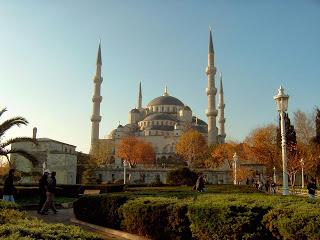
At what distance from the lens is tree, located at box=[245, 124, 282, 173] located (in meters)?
43.4

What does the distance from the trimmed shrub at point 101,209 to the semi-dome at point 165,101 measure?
3249 inches

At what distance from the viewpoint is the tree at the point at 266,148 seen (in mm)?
43381

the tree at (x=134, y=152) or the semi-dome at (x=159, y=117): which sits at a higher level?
the semi-dome at (x=159, y=117)

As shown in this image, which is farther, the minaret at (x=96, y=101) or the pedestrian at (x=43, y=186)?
the minaret at (x=96, y=101)

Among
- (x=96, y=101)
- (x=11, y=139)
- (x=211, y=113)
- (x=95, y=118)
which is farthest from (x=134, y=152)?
(x=11, y=139)

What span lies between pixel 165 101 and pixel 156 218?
86075 millimetres

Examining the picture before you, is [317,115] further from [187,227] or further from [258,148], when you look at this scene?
A: [187,227]

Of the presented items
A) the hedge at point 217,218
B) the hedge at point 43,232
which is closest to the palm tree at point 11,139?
the hedge at point 217,218

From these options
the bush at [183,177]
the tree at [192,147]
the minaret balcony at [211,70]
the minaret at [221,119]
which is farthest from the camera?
the minaret at [221,119]

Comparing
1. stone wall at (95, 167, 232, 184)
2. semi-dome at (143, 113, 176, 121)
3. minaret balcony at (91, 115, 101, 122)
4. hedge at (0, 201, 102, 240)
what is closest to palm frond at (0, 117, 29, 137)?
hedge at (0, 201, 102, 240)

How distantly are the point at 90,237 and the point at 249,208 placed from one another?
3.20m

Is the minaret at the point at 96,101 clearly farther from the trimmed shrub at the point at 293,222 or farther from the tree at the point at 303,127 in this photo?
the trimmed shrub at the point at 293,222

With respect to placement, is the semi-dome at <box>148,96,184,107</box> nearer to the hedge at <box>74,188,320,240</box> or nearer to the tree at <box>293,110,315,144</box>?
the tree at <box>293,110,315,144</box>

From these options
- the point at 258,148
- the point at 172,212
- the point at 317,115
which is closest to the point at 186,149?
the point at 258,148
